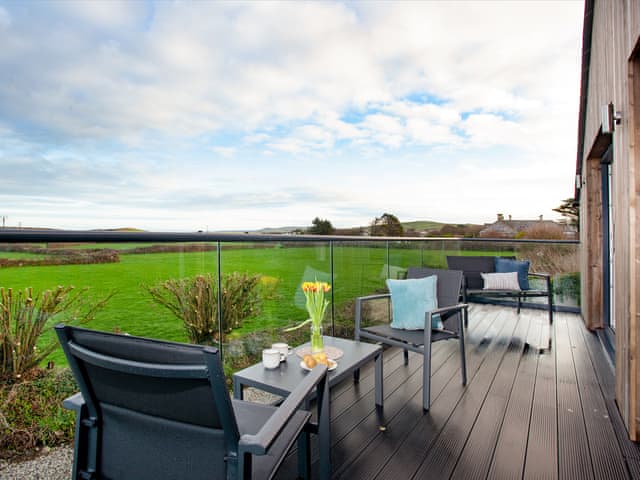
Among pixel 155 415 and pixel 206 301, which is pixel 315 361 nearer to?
pixel 206 301

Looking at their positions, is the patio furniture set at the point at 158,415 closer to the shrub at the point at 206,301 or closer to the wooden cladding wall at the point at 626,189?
the shrub at the point at 206,301

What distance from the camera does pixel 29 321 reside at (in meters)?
1.54

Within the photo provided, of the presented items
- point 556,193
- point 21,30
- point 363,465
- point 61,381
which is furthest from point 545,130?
point 21,30

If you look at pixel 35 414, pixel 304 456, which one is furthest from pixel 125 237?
pixel 304 456

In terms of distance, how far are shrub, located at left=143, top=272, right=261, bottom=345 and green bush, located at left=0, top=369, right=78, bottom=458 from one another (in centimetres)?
54

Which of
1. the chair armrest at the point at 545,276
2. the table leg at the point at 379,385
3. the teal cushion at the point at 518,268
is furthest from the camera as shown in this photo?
the teal cushion at the point at 518,268

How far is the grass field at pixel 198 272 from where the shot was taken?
5.22 feet

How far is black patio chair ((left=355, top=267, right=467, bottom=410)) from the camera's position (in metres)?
2.69

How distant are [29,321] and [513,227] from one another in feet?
29.1

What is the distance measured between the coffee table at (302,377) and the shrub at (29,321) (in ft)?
2.81

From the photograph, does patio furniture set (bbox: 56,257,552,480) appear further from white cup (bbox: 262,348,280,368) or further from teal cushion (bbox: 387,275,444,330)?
teal cushion (bbox: 387,275,444,330)

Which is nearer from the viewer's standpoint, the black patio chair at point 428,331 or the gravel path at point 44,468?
the gravel path at point 44,468

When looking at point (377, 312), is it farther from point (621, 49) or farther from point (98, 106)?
point (98, 106)

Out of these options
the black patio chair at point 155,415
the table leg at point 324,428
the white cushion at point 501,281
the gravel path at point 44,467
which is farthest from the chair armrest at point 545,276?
the gravel path at point 44,467
